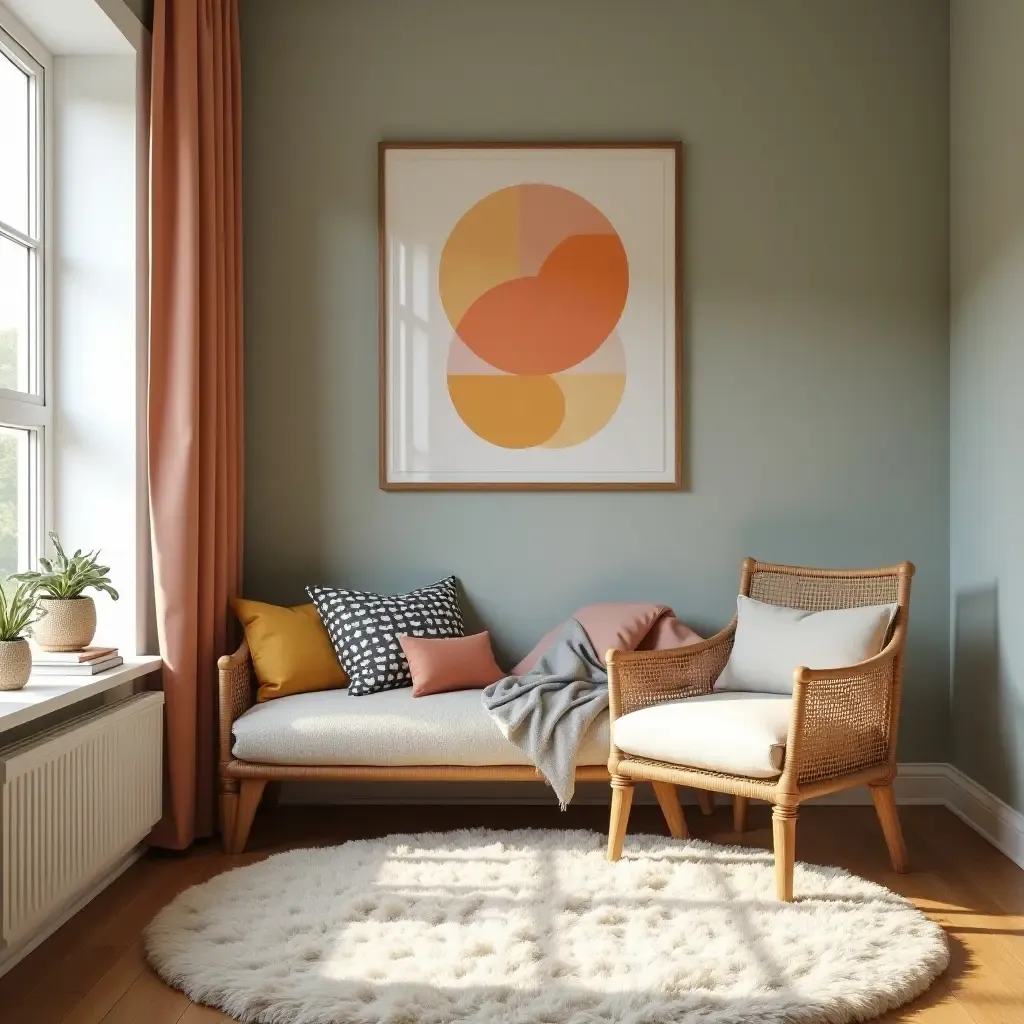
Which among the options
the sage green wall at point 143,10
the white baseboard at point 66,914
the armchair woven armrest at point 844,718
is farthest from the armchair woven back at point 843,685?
the sage green wall at point 143,10

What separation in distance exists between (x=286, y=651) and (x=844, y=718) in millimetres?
1675

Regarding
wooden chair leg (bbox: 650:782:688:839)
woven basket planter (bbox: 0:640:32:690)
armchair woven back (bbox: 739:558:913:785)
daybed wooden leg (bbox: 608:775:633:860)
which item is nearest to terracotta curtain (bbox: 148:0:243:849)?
woven basket planter (bbox: 0:640:32:690)

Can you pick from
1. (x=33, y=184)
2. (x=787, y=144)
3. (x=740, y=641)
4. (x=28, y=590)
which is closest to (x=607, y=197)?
(x=787, y=144)

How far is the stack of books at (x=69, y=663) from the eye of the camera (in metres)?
2.68

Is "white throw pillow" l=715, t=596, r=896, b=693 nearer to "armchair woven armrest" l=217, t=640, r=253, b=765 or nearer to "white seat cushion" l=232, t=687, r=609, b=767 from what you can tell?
"white seat cushion" l=232, t=687, r=609, b=767

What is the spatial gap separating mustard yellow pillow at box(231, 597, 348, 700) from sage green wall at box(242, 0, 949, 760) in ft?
1.06

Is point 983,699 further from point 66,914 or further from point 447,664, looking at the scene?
point 66,914

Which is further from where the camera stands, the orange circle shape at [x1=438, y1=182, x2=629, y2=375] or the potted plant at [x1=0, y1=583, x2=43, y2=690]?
the orange circle shape at [x1=438, y1=182, x2=629, y2=375]

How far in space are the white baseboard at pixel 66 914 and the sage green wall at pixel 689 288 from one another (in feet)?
3.41

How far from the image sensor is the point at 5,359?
2932 millimetres

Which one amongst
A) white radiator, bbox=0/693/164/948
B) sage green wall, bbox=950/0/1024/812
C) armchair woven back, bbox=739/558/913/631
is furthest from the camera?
armchair woven back, bbox=739/558/913/631

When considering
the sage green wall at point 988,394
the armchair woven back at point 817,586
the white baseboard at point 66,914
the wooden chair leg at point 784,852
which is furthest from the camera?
the armchair woven back at point 817,586

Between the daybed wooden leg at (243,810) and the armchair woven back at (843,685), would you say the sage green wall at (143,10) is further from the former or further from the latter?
the armchair woven back at (843,685)

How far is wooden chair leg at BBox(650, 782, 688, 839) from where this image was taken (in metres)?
3.15
